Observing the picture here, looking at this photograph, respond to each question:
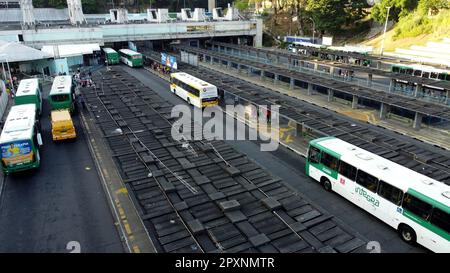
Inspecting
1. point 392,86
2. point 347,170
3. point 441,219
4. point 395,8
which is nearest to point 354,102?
point 392,86

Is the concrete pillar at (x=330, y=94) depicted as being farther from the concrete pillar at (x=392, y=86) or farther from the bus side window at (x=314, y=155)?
→ the bus side window at (x=314, y=155)

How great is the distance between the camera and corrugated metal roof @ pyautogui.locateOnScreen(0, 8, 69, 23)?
4242 inches

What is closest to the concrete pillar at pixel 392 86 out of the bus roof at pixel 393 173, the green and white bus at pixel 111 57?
the bus roof at pixel 393 173

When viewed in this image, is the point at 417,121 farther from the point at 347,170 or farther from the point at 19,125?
the point at 19,125

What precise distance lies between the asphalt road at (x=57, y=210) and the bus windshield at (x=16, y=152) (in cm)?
130

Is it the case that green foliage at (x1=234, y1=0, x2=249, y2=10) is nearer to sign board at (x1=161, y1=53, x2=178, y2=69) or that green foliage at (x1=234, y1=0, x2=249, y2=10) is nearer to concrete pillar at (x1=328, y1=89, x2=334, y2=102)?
sign board at (x1=161, y1=53, x2=178, y2=69)

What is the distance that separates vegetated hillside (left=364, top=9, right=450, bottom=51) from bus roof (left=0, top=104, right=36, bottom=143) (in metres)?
66.8

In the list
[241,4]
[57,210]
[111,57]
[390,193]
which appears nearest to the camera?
[390,193]

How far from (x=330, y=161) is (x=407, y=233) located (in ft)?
19.0

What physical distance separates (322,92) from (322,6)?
151 ft

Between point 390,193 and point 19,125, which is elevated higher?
point 19,125

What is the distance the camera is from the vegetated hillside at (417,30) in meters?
63.4

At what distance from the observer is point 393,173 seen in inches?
681

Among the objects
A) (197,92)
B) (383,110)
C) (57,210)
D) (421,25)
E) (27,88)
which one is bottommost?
(57,210)
